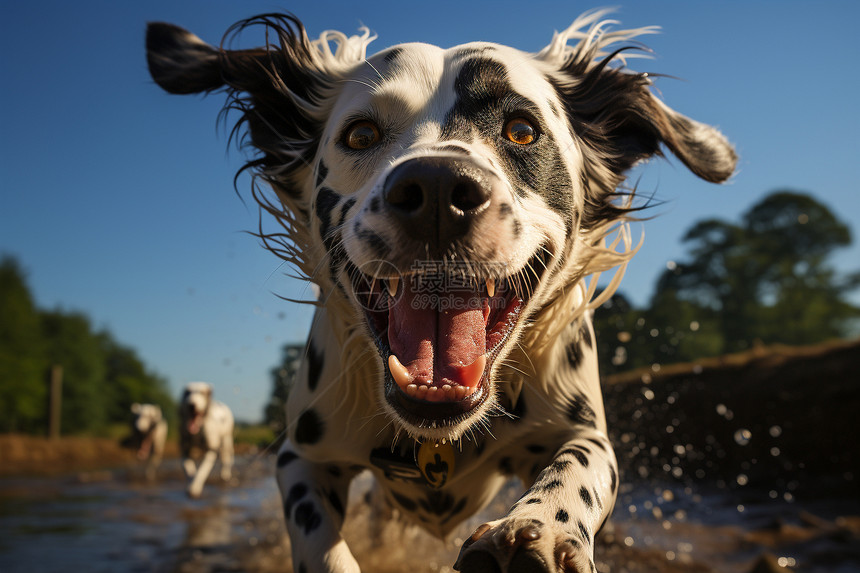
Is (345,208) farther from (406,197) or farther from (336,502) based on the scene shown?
(336,502)

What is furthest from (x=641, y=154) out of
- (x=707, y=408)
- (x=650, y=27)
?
(x=707, y=408)

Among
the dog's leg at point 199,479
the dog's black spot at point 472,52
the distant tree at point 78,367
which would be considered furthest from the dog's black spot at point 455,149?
the distant tree at point 78,367

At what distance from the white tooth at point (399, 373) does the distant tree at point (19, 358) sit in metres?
35.3

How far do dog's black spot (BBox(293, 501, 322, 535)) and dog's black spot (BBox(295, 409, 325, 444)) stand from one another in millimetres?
259

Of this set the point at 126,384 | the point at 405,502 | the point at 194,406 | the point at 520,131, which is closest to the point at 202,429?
the point at 194,406

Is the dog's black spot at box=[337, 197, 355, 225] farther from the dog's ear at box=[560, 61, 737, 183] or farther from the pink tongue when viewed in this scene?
the dog's ear at box=[560, 61, 737, 183]

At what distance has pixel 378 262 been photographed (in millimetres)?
1997

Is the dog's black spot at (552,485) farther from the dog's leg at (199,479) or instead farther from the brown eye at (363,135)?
the dog's leg at (199,479)

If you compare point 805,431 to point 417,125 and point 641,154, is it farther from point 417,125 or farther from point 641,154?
point 417,125

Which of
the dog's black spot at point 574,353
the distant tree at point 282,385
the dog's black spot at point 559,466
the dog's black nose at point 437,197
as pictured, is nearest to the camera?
the dog's black nose at point 437,197

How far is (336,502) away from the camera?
2.63 m

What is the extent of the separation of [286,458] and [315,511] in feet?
1.27

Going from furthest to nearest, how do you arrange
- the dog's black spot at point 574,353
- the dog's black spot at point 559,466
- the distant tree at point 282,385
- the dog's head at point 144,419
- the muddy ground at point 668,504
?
the dog's head at point 144,419, the muddy ground at point 668,504, the distant tree at point 282,385, the dog's black spot at point 574,353, the dog's black spot at point 559,466

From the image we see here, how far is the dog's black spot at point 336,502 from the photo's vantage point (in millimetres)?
2605
